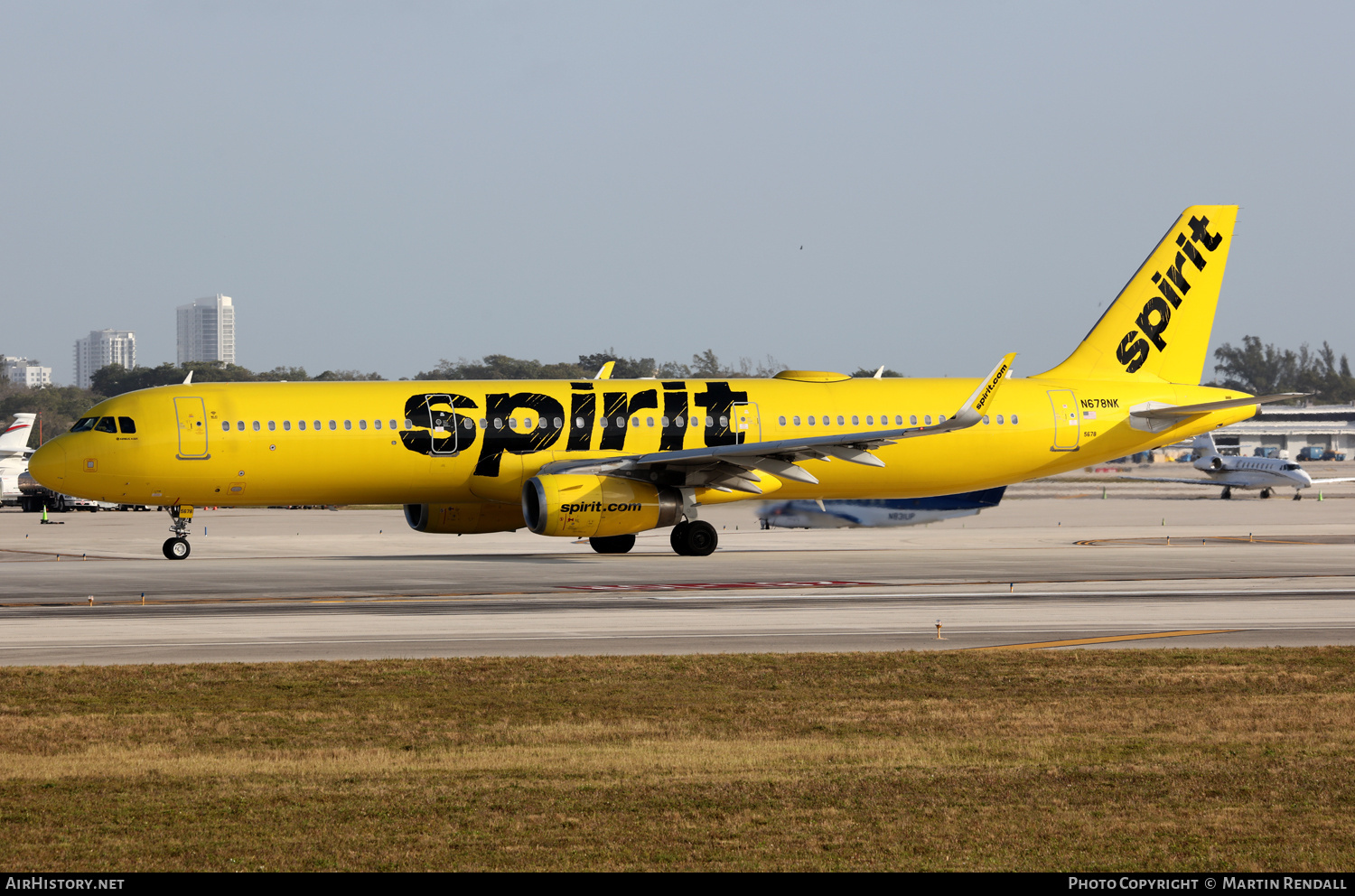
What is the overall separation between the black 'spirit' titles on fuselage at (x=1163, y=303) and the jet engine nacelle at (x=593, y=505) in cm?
1555

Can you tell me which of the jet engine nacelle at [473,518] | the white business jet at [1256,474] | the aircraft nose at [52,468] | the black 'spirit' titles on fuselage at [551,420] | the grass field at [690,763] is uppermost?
the black 'spirit' titles on fuselage at [551,420]

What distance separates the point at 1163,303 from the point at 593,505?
19321mm

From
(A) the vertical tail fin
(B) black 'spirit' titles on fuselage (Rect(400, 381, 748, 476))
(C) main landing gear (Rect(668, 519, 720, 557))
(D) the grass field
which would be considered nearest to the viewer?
(D) the grass field

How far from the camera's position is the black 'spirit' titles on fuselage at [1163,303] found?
139ft

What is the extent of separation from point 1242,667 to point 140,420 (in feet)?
91.0

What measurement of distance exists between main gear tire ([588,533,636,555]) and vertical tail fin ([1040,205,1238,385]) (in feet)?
44.7

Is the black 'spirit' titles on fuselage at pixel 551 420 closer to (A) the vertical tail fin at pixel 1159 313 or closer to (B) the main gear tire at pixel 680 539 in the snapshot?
(B) the main gear tire at pixel 680 539

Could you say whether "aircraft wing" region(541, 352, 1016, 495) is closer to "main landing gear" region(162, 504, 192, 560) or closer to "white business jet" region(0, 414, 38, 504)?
"main landing gear" region(162, 504, 192, 560)

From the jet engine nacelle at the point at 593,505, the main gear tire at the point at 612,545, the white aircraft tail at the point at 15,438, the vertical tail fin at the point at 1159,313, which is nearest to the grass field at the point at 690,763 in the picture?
the jet engine nacelle at the point at 593,505

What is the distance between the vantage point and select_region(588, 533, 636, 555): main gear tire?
39.5m

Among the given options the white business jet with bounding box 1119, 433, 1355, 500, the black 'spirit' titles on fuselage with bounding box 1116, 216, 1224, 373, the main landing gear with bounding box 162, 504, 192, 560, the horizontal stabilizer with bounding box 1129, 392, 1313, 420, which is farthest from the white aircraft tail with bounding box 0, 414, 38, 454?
the white business jet with bounding box 1119, 433, 1355, 500

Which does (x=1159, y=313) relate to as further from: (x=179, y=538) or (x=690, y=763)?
(x=690, y=763)

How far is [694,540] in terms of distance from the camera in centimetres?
3756

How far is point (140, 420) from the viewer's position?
118 feet
